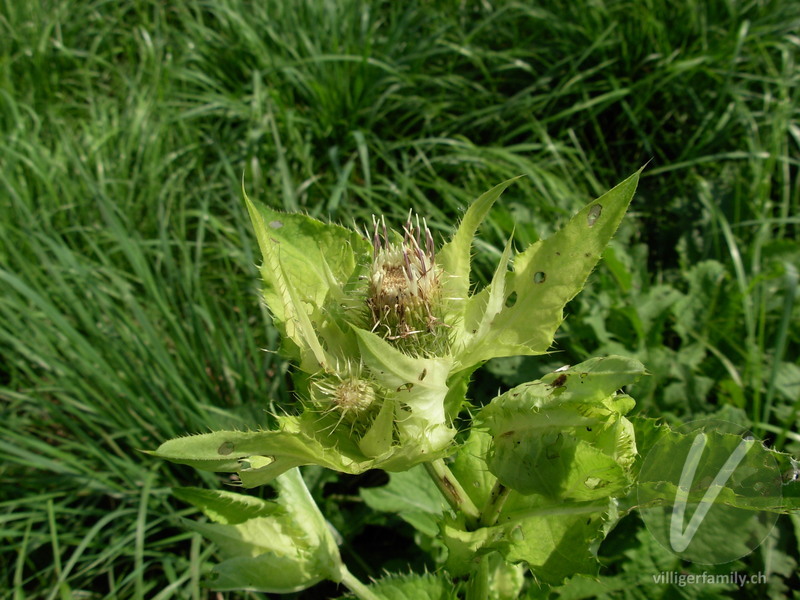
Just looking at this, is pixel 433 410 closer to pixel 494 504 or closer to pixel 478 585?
pixel 494 504

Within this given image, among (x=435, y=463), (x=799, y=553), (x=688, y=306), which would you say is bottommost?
(x=799, y=553)

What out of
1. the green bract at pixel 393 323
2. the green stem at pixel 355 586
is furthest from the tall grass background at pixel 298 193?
the green stem at pixel 355 586

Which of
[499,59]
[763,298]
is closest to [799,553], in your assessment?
[763,298]

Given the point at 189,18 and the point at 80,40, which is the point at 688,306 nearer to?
the point at 189,18

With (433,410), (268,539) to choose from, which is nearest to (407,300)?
(433,410)

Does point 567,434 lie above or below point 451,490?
above

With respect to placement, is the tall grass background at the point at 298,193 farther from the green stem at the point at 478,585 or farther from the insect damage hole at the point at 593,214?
the green stem at the point at 478,585

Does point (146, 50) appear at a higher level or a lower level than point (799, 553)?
higher
